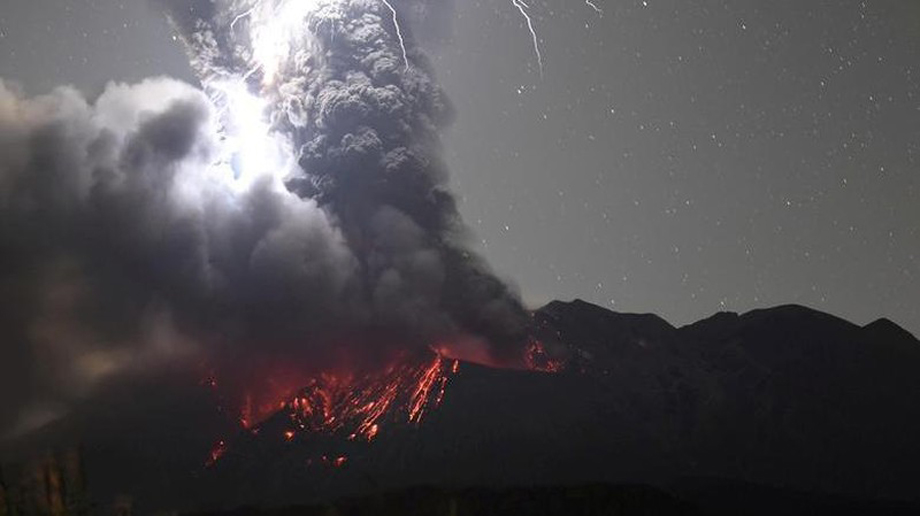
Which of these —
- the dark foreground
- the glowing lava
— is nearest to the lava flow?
the glowing lava

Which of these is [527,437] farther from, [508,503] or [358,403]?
[508,503]

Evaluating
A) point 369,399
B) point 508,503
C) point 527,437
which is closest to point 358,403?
point 369,399

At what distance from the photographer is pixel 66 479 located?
30.8 m

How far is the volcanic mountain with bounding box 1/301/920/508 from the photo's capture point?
496ft

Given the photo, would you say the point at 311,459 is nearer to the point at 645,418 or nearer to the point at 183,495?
the point at 183,495

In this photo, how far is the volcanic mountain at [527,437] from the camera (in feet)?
496

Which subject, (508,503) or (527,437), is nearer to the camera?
(508,503)

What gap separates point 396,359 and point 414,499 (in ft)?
197

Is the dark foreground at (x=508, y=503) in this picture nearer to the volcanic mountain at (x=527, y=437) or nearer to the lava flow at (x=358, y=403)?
the volcanic mountain at (x=527, y=437)

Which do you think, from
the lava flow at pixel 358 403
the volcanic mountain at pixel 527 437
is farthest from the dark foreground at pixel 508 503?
the lava flow at pixel 358 403

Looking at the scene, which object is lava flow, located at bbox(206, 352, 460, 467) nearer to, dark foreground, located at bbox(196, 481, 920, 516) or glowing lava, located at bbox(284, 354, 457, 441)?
glowing lava, located at bbox(284, 354, 457, 441)

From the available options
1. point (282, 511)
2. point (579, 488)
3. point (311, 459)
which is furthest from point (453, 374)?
point (282, 511)

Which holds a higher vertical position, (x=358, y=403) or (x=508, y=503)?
(x=358, y=403)

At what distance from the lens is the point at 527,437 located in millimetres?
167000
